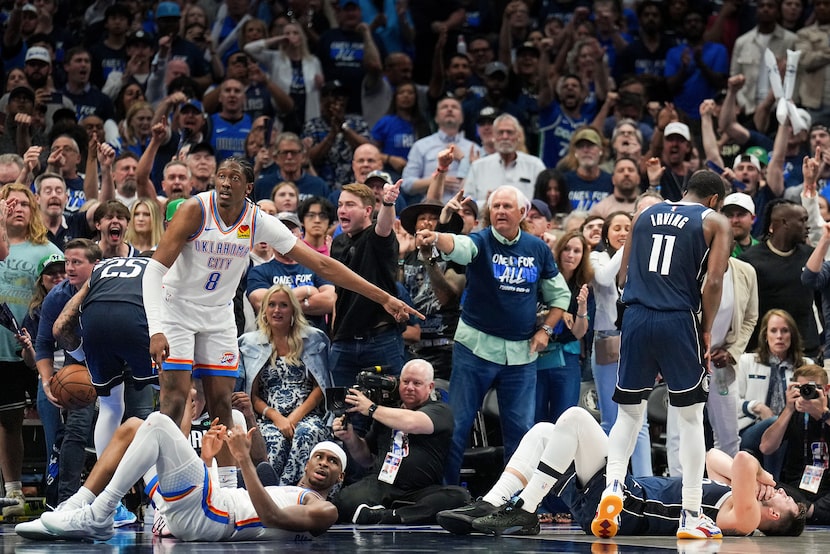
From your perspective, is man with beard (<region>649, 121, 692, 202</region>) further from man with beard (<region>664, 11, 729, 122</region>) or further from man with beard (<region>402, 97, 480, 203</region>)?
man with beard (<region>664, 11, 729, 122</region>)

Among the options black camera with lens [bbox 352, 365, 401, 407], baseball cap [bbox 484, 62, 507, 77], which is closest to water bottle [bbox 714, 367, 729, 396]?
black camera with lens [bbox 352, 365, 401, 407]

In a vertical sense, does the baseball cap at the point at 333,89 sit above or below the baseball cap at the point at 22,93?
above

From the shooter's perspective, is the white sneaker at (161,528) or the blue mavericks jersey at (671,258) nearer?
the white sneaker at (161,528)

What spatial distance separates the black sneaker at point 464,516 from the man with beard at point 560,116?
7054mm

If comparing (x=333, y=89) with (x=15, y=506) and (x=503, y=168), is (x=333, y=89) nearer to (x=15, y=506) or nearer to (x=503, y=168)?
(x=503, y=168)

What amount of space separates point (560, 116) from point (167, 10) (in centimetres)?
484

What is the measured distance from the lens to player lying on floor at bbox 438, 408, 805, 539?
7539 millimetres

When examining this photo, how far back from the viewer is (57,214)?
35.8 ft

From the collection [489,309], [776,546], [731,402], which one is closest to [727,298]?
[731,402]

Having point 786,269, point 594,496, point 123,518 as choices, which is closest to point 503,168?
point 786,269

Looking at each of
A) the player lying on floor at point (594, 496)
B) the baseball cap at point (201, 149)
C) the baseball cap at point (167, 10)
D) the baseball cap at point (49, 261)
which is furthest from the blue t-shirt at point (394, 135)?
the player lying on floor at point (594, 496)

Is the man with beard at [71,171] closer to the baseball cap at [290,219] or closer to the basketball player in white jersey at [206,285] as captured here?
the baseball cap at [290,219]

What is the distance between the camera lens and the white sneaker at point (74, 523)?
686 centimetres

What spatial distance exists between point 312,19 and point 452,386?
7900 mm
